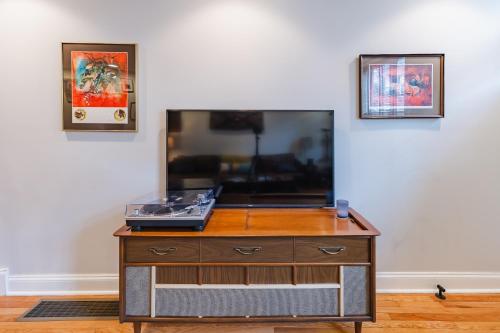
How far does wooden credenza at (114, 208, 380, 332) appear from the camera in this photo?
1.74m

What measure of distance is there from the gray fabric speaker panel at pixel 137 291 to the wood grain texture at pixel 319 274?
841 mm

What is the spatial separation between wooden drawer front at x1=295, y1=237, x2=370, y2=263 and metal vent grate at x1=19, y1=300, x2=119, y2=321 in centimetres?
131

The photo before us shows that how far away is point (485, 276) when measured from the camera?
235 centimetres

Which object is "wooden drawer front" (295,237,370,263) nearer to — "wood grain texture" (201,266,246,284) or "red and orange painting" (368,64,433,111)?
"wood grain texture" (201,266,246,284)

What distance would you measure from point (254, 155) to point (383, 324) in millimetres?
1344

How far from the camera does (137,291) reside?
1.75 meters

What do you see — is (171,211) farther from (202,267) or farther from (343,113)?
(343,113)

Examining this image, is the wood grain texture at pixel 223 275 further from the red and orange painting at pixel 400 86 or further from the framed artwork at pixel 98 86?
the red and orange painting at pixel 400 86

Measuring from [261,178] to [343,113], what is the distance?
30.6 inches

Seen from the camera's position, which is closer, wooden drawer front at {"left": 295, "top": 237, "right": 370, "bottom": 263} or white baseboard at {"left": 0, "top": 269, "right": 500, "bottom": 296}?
wooden drawer front at {"left": 295, "top": 237, "right": 370, "bottom": 263}

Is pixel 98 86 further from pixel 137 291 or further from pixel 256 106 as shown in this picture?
pixel 137 291

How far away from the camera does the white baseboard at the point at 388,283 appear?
233 centimetres

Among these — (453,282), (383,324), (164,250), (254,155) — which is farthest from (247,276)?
(453,282)

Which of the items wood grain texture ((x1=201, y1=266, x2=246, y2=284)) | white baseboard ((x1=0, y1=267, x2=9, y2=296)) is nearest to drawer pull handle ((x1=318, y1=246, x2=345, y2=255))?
wood grain texture ((x1=201, y1=266, x2=246, y2=284))
